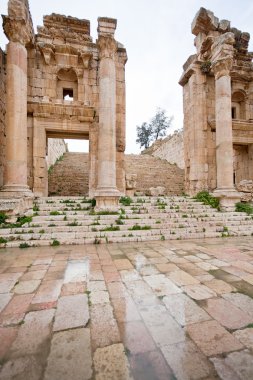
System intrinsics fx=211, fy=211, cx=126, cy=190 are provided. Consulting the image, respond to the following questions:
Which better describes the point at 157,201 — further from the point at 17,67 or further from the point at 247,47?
the point at 247,47

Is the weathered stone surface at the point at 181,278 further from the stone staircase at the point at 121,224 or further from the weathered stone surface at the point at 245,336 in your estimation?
the stone staircase at the point at 121,224

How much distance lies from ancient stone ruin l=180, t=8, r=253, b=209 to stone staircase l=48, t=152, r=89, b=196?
20.8 feet

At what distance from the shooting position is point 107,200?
784 centimetres

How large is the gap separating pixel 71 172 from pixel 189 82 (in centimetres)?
931

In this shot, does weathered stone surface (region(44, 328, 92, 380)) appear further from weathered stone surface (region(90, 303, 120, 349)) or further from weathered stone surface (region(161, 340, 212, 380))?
weathered stone surface (region(161, 340, 212, 380))

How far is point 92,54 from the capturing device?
10.3 meters

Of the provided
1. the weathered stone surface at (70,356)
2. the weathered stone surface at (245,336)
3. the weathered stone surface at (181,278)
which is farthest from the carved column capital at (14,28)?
the weathered stone surface at (245,336)

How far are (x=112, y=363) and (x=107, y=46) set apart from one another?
1014 cm

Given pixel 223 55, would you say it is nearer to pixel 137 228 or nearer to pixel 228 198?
pixel 228 198

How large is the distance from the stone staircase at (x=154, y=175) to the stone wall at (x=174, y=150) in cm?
102

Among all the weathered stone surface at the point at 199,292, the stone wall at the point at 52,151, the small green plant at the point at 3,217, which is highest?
the stone wall at the point at 52,151

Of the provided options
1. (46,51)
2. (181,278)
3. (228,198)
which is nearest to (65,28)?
(46,51)

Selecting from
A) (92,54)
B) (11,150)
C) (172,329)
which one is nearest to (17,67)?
(11,150)

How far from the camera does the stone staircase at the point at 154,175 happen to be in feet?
46.6
